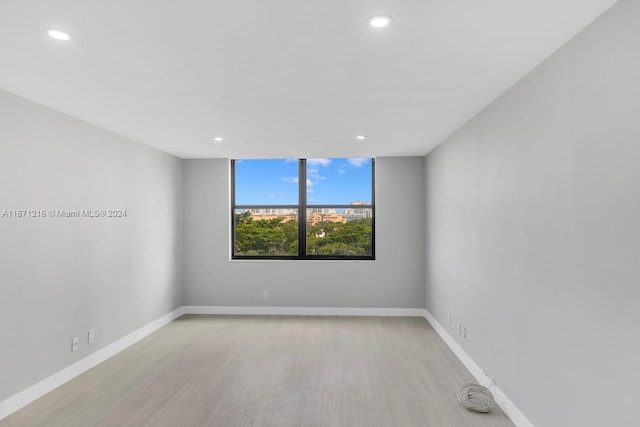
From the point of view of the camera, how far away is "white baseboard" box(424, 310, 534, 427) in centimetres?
284

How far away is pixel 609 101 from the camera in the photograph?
1.90 meters

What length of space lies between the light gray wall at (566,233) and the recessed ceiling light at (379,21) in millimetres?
1014

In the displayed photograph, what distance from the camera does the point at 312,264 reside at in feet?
20.5

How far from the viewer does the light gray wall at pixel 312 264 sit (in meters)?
6.15

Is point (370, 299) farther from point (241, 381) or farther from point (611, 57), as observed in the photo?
point (611, 57)

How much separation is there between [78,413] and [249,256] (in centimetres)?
358

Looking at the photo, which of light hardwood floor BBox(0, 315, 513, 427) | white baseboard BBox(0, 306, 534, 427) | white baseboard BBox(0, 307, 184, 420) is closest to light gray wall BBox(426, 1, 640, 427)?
white baseboard BBox(0, 306, 534, 427)

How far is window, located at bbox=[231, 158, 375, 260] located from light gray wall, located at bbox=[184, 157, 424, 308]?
0.84ft

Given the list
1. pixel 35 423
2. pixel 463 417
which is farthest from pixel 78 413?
pixel 463 417

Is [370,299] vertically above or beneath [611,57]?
beneath

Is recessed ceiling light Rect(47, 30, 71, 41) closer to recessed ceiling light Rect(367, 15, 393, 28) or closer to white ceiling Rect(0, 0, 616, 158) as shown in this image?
white ceiling Rect(0, 0, 616, 158)

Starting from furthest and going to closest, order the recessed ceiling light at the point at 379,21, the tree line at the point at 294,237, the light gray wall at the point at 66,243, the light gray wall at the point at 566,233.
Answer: the tree line at the point at 294,237 < the light gray wall at the point at 66,243 < the recessed ceiling light at the point at 379,21 < the light gray wall at the point at 566,233

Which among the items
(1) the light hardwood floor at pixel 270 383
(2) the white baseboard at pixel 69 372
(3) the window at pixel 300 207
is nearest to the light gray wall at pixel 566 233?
(1) the light hardwood floor at pixel 270 383

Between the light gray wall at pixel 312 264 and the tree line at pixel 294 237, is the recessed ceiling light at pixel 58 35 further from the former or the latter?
the tree line at pixel 294 237
